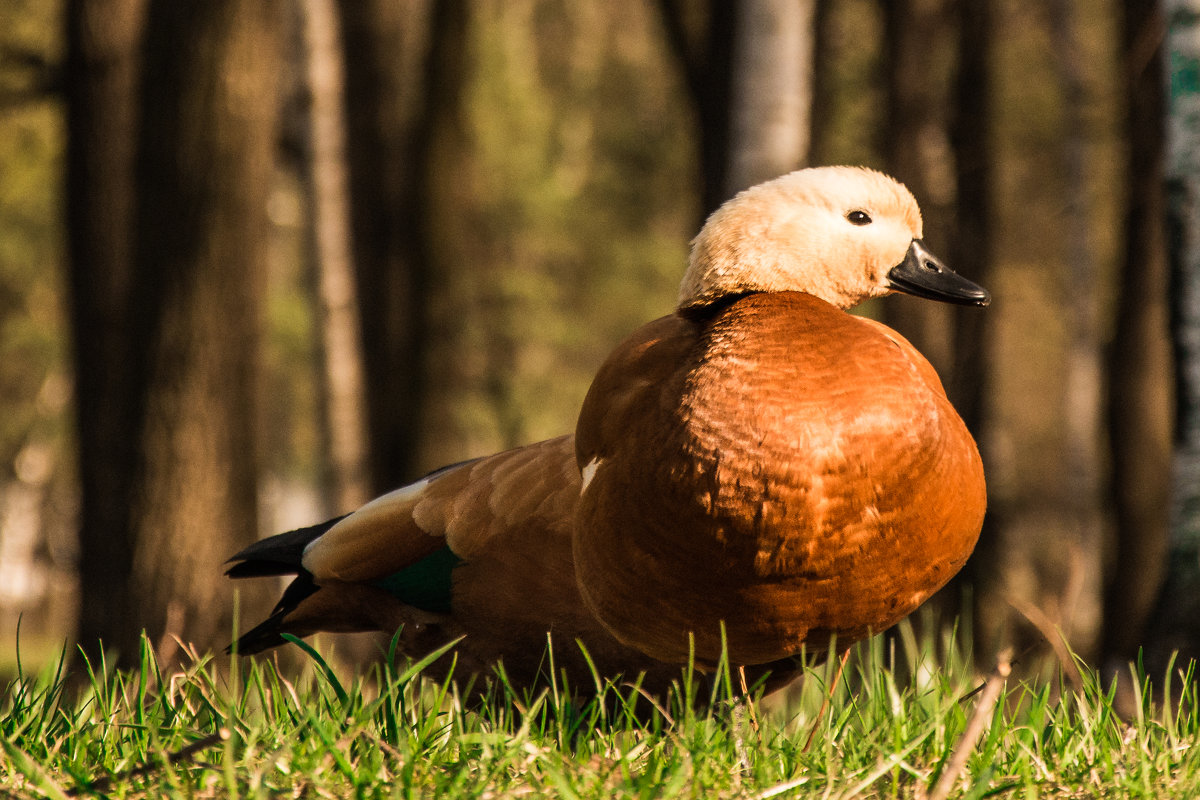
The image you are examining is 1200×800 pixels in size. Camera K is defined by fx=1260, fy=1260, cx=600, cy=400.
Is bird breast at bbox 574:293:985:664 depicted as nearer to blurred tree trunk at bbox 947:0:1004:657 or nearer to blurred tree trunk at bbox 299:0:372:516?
blurred tree trunk at bbox 947:0:1004:657

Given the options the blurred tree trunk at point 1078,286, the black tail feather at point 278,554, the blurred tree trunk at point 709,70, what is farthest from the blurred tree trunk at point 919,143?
the black tail feather at point 278,554

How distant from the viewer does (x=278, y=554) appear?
12.5 ft

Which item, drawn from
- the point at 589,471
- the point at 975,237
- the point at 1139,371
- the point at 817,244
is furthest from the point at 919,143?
the point at 589,471

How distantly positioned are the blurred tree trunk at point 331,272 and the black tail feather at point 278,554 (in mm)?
5751

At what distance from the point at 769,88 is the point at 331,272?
513 cm

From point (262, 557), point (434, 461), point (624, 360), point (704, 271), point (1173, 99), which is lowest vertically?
point (434, 461)

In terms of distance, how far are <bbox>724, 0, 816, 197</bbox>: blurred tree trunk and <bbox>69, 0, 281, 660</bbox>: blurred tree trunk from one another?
2.60 m

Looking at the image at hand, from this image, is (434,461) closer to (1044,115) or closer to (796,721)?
(796,721)

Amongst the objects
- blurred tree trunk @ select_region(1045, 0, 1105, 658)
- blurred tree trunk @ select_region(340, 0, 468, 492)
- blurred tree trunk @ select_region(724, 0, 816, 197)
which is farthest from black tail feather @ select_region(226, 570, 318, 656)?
blurred tree trunk @ select_region(1045, 0, 1105, 658)

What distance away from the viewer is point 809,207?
309 centimetres

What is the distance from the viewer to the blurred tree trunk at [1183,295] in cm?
423

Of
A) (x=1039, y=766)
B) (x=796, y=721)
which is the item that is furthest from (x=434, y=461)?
(x=1039, y=766)

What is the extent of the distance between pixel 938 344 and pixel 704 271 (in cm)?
615

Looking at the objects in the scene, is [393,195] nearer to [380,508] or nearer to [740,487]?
[380,508]
